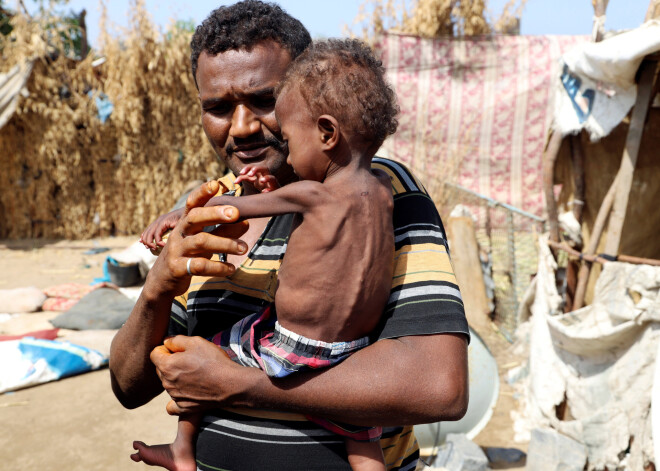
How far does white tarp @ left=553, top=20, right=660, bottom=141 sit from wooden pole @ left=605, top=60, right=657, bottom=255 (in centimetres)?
6

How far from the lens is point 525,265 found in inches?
281

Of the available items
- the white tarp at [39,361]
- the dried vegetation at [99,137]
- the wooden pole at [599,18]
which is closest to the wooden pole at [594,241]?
the wooden pole at [599,18]

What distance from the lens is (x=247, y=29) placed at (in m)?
1.46

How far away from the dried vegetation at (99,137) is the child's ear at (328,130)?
9.02 meters

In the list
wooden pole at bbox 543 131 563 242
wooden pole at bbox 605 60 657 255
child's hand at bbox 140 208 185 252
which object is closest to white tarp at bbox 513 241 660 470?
wooden pole at bbox 605 60 657 255

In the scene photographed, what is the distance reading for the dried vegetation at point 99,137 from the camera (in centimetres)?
917

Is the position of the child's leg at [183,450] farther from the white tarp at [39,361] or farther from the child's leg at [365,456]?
the white tarp at [39,361]

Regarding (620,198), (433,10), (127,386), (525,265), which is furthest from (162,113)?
(127,386)

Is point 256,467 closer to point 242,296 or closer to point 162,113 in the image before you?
point 242,296

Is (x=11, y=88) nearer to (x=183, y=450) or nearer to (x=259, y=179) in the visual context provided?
(x=259, y=179)

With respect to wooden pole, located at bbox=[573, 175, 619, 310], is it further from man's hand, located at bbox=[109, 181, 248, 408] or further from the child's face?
man's hand, located at bbox=[109, 181, 248, 408]

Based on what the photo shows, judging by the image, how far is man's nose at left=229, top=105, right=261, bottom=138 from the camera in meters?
1.46

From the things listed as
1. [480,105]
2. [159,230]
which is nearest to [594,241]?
[159,230]

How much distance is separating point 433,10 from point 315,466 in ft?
27.9
